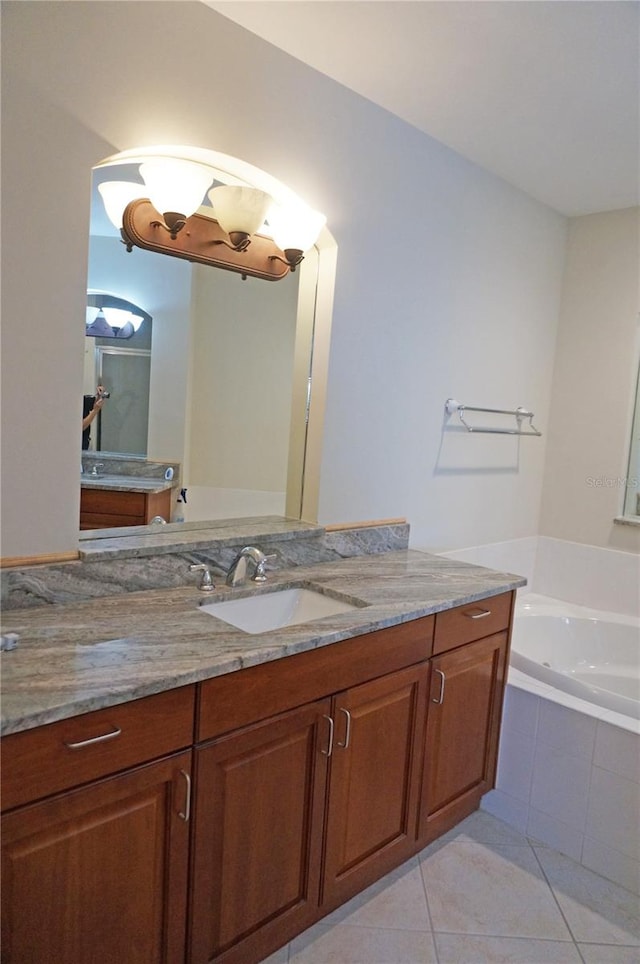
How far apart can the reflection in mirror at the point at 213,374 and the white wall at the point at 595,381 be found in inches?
67.4

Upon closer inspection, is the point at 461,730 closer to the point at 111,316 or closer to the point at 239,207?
the point at 111,316

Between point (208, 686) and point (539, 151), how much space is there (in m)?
2.34

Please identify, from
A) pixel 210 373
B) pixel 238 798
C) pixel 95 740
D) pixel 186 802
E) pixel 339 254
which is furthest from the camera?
pixel 339 254

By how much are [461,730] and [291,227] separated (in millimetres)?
1714

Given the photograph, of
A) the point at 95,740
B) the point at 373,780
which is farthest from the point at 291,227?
the point at 373,780

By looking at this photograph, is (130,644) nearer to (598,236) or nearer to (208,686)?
(208,686)

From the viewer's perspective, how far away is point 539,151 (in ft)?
7.93

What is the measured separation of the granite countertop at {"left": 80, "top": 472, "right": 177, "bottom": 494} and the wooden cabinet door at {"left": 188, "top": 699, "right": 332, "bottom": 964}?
773 mm

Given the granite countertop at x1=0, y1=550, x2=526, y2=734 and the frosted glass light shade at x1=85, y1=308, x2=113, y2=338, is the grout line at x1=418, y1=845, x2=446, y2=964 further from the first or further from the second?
the frosted glass light shade at x1=85, y1=308, x2=113, y2=338

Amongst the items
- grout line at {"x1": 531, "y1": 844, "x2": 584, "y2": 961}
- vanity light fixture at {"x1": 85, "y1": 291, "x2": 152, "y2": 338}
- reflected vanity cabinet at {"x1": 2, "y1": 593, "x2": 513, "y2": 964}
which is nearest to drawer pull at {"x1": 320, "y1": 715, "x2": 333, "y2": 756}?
reflected vanity cabinet at {"x1": 2, "y1": 593, "x2": 513, "y2": 964}

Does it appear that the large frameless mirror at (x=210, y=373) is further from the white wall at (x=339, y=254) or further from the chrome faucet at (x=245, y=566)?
the chrome faucet at (x=245, y=566)

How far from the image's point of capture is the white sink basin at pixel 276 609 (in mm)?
1745

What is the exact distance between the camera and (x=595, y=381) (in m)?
3.14

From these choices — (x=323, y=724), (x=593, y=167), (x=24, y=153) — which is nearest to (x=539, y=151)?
(x=593, y=167)
